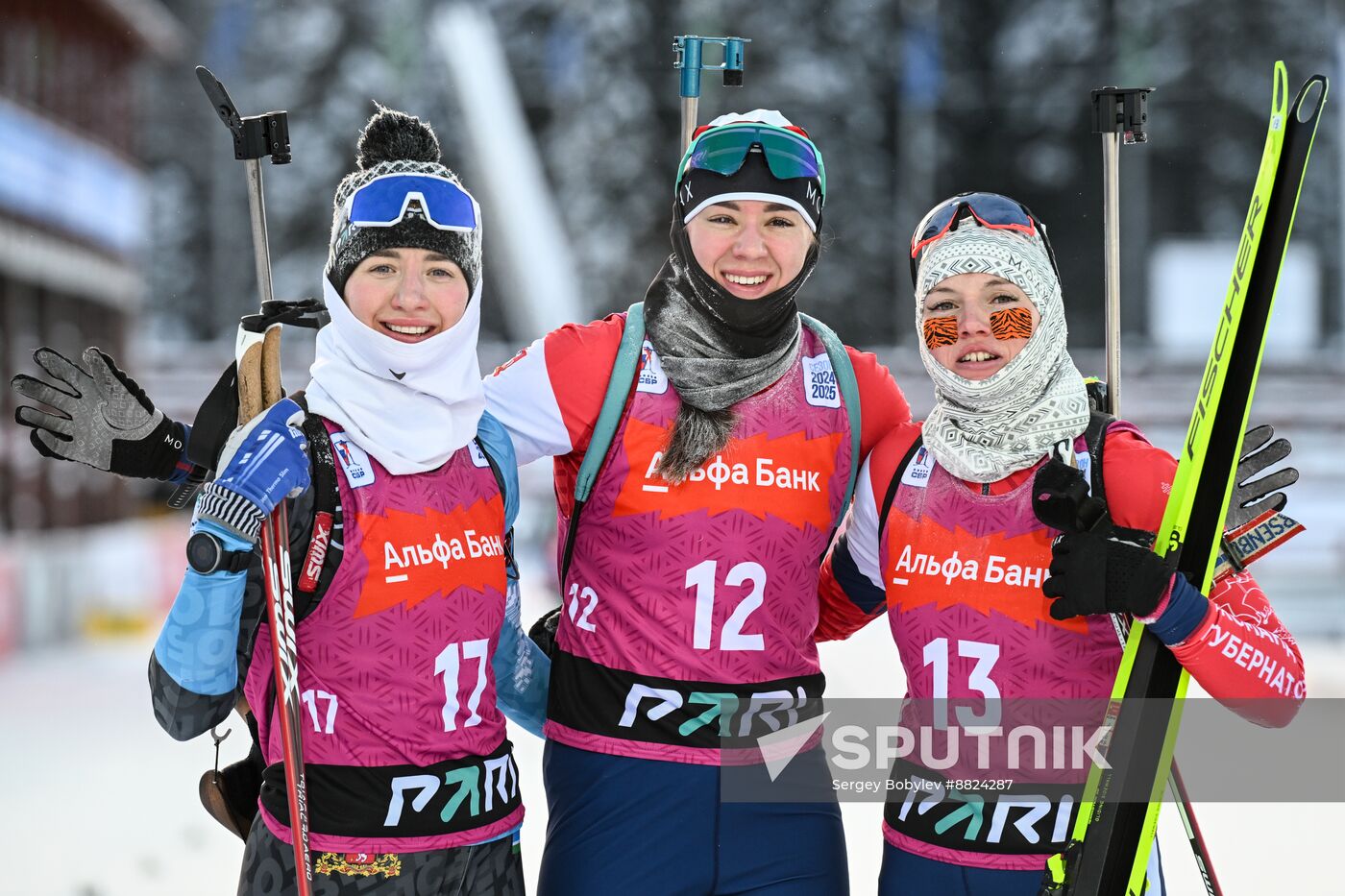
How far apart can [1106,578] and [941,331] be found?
0.54 m

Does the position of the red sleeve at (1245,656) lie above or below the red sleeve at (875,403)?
below

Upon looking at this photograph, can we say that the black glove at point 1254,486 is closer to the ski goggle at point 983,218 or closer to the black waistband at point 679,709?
the ski goggle at point 983,218

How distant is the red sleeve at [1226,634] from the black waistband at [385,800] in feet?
3.82

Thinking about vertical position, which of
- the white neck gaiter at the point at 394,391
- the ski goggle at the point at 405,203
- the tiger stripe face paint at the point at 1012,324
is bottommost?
the white neck gaiter at the point at 394,391

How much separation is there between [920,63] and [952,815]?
61.1 feet

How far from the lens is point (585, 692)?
2553 mm

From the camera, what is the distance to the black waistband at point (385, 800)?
2178 mm

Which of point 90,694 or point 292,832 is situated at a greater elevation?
point 292,832

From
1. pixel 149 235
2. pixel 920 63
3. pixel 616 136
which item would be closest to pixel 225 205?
pixel 149 235

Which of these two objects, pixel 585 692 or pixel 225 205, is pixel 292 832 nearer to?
pixel 585 692

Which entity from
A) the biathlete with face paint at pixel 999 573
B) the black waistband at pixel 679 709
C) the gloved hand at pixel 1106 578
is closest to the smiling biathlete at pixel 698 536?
the black waistband at pixel 679 709

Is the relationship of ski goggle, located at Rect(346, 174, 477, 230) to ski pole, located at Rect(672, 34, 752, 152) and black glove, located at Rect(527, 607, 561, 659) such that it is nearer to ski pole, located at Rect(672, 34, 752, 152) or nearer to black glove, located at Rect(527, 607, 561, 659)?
ski pole, located at Rect(672, 34, 752, 152)

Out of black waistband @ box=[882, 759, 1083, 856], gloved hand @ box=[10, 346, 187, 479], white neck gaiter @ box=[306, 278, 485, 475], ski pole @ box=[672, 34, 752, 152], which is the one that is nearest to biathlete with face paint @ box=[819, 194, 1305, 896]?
black waistband @ box=[882, 759, 1083, 856]

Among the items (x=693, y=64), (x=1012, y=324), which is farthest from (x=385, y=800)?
(x=693, y=64)
